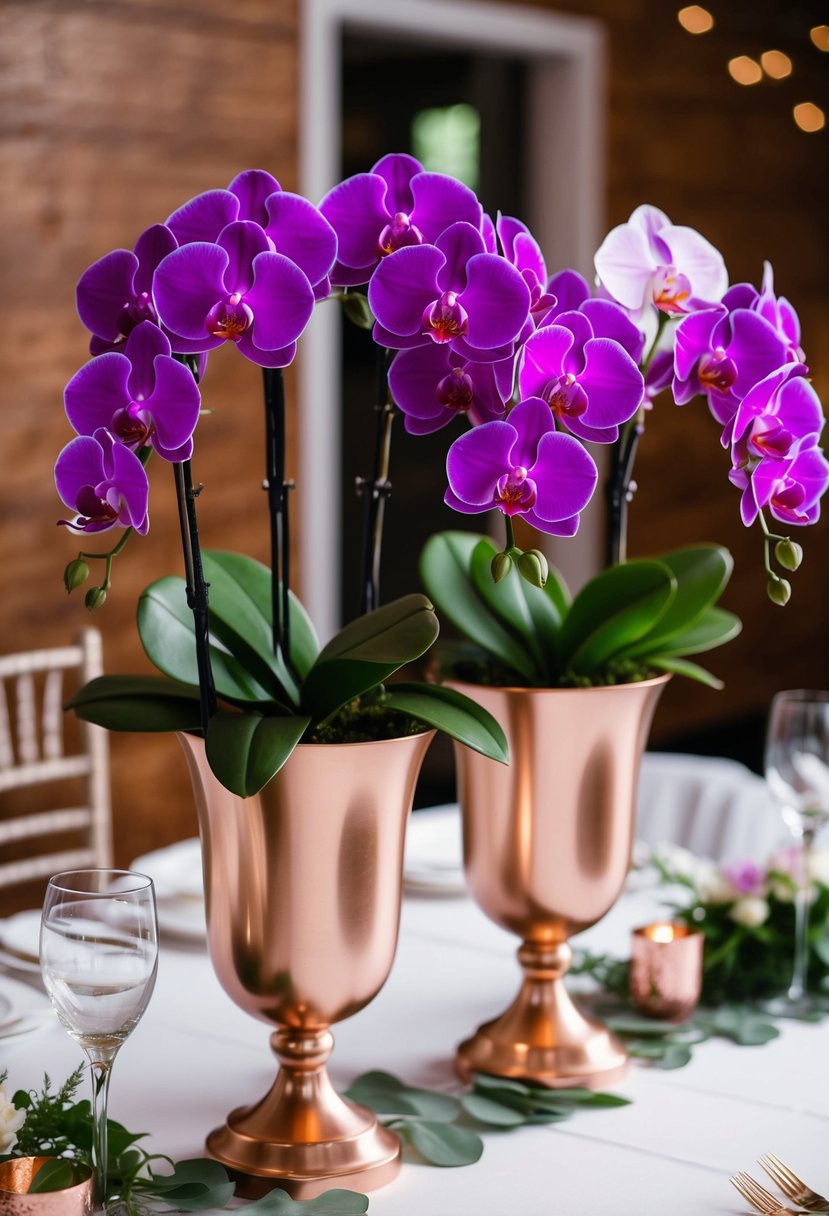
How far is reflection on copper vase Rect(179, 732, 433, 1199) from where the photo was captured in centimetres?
91

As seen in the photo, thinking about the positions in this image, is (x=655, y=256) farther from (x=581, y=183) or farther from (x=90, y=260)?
(x=581, y=183)

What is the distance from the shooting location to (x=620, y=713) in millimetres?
1102

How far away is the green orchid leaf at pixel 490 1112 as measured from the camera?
3.34 feet

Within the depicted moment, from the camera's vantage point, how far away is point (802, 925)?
1303mm

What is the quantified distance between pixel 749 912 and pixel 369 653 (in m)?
0.57

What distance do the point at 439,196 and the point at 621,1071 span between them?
0.65 metres

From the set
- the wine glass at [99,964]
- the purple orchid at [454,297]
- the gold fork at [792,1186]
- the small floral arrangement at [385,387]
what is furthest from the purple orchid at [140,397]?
the gold fork at [792,1186]

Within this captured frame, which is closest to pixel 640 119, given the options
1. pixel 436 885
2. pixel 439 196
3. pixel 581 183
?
pixel 581 183

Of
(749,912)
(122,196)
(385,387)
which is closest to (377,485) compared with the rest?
(385,387)

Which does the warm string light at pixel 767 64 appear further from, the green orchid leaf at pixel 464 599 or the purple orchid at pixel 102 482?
the purple orchid at pixel 102 482

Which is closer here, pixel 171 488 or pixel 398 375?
pixel 398 375

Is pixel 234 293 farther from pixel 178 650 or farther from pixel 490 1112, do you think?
pixel 490 1112

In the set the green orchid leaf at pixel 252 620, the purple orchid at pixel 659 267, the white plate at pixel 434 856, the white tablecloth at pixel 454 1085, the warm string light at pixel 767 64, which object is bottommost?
the white tablecloth at pixel 454 1085

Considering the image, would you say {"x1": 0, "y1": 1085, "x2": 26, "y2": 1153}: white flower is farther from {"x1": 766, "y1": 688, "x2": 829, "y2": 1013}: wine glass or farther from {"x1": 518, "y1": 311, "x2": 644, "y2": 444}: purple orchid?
{"x1": 766, "y1": 688, "x2": 829, "y2": 1013}: wine glass
